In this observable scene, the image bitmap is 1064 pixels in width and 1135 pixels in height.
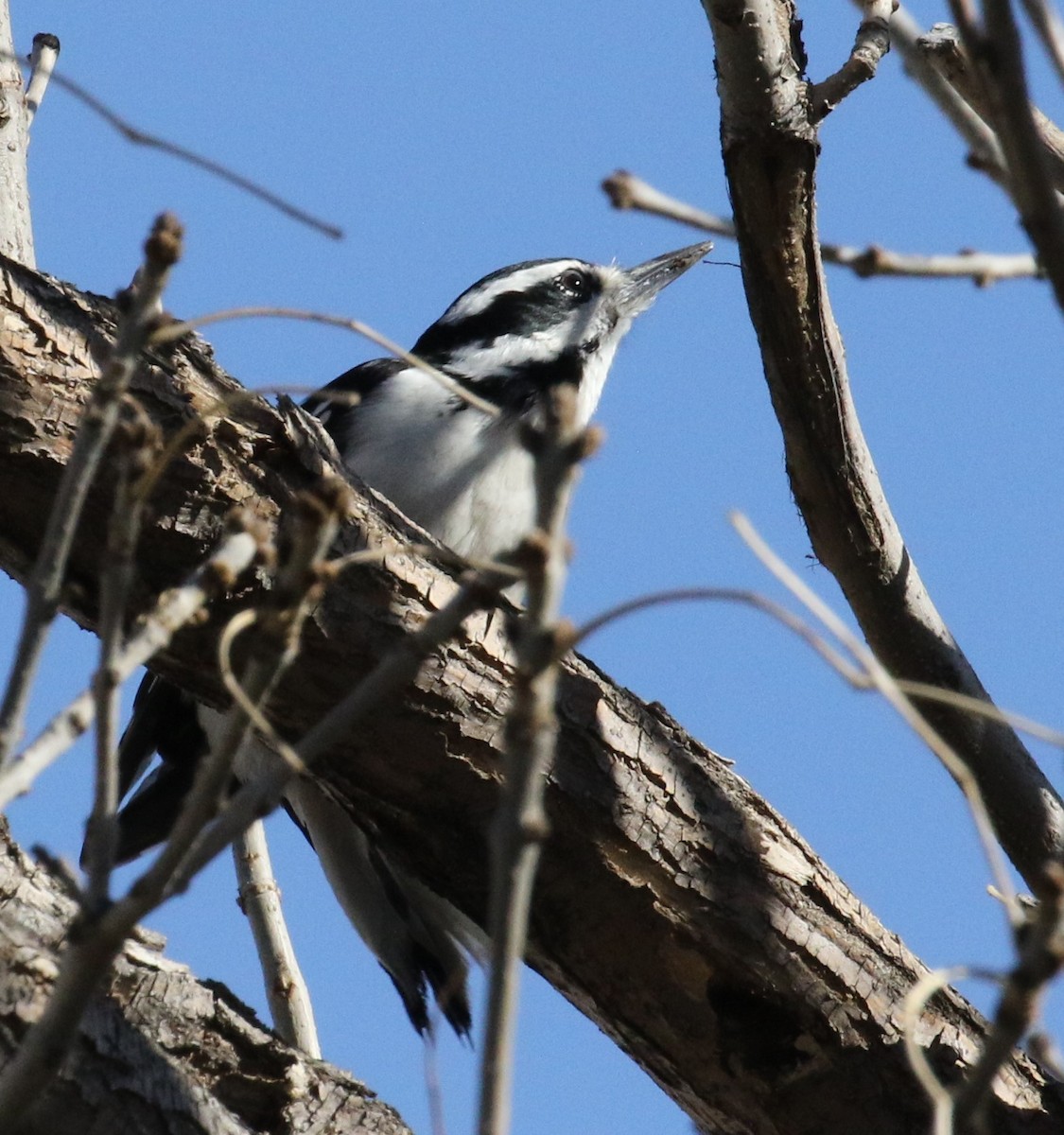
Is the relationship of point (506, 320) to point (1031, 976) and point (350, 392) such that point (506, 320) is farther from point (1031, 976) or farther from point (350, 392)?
point (1031, 976)

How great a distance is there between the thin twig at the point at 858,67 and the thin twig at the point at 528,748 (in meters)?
1.98

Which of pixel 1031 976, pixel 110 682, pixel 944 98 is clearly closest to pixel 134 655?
pixel 110 682

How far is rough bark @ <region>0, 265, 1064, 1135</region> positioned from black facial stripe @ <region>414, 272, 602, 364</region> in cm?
230

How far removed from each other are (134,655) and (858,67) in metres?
2.14

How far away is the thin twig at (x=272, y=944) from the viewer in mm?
3881

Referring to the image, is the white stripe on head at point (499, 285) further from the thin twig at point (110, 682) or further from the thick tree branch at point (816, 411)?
the thin twig at point (110, 682)

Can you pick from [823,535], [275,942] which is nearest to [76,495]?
[823,535]

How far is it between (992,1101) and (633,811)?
88cm

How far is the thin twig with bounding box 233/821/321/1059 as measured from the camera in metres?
3.88

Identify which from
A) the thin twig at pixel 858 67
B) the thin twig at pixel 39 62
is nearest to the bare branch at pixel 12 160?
the thin twig at pixel 39 62

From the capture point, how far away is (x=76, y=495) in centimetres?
156

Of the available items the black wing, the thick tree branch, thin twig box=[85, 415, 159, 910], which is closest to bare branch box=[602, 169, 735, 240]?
thin twig box=[85, 415, 159, 910]

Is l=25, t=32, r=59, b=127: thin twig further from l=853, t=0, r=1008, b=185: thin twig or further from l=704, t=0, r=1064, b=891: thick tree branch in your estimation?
l=853, t=0, r=1008, b=185: thin twig

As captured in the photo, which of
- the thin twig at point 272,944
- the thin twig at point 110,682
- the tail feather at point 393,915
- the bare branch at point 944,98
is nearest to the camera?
the thin twig at point 110,682
